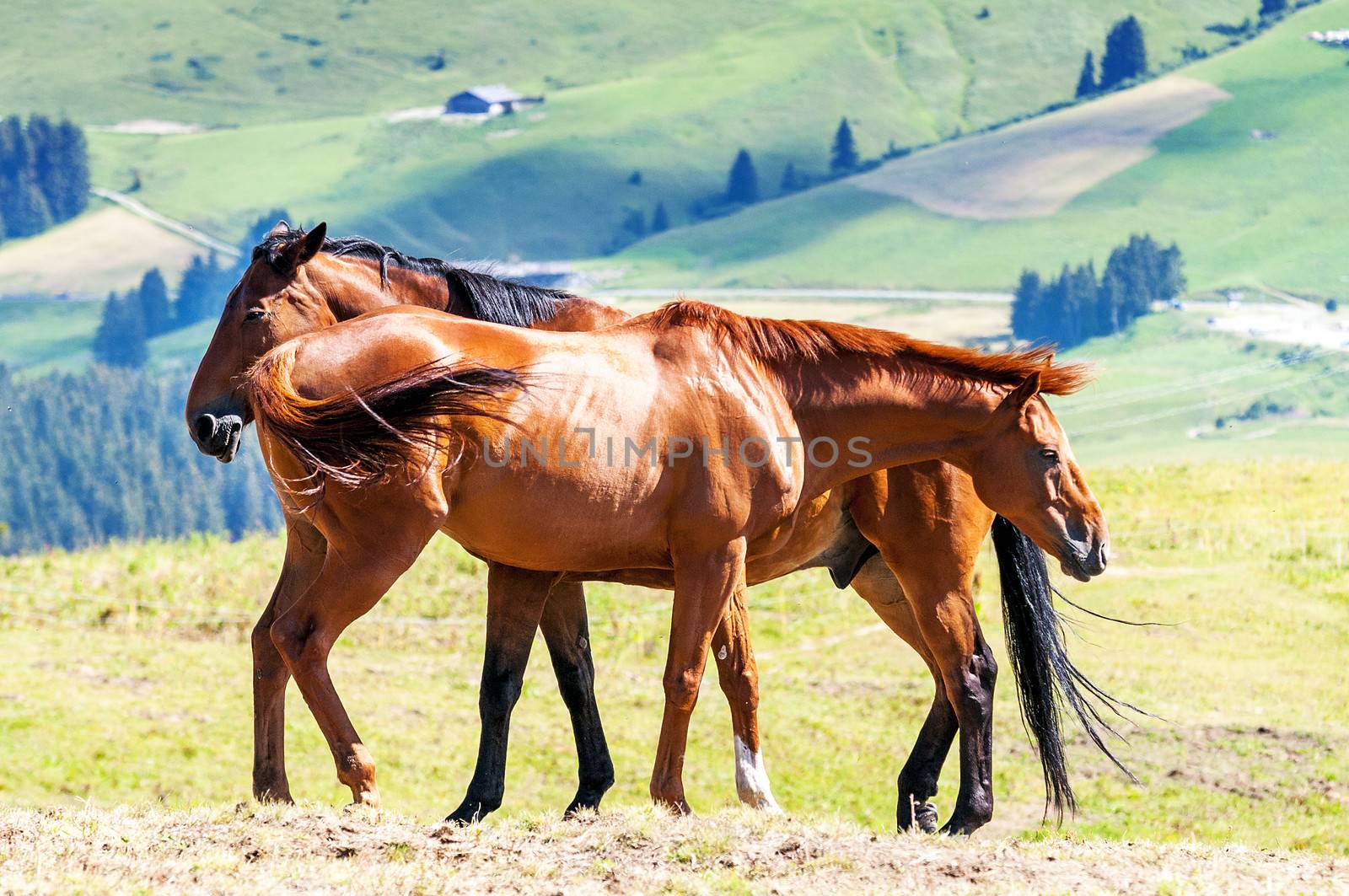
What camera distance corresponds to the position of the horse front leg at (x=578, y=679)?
7340 mm

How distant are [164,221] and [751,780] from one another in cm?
13702

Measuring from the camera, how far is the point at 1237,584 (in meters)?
16.9

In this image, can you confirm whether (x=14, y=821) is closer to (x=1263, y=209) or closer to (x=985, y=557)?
(x=985, y=557)

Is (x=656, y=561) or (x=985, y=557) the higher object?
(x=656, y=561)

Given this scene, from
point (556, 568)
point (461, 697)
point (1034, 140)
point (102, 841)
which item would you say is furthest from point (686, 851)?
point (1034, 140)

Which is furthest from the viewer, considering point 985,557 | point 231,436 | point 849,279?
point 849,279

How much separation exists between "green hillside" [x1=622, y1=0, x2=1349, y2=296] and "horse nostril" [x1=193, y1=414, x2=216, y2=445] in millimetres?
98921

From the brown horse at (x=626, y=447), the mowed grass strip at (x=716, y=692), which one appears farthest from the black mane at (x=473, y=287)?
the mowed grass strip at (x=716, y=692)

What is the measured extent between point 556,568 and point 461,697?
284 inches

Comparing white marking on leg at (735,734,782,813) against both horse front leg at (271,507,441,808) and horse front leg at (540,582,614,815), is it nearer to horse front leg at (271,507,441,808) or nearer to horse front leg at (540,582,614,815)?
horse front leg at (540,582,614,815)

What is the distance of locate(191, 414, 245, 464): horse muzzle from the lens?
6715mm

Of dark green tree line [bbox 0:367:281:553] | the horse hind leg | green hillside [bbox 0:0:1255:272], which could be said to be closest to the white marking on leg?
the horse hind leg

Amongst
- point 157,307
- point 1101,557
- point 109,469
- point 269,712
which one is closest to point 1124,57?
point 157,307

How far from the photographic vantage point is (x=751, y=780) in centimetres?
711
